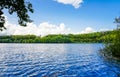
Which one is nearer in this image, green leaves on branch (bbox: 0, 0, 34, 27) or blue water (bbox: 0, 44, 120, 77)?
green leaves on branch (bbox: 0, 0, 34, 27)

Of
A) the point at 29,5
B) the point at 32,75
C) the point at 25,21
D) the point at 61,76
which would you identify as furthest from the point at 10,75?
the point at 29,5

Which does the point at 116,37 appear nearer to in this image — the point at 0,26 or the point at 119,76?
the point at 119,76

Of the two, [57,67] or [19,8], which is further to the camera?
[57,67]

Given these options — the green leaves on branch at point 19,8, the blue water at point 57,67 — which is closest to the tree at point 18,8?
the green leaves on branch at point 19,8

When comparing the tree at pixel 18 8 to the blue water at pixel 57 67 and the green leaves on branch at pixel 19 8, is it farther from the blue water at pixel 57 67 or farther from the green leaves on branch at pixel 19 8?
the blue water at pixel 57 67

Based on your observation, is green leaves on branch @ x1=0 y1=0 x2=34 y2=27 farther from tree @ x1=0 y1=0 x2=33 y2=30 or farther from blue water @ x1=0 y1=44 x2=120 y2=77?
blue water @ x1=0 y1=44 x2=120 y2=77

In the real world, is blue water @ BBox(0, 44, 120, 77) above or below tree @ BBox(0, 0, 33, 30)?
below

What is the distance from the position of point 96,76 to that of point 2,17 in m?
13.9

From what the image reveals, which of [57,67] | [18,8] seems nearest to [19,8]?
[18,8]

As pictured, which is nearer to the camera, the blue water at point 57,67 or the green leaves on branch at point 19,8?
Result: the green leaves on branch at point 19,8

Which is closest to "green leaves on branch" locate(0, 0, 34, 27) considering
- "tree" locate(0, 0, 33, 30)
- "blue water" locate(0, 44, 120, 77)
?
"tree" locate(0, 0, 33, 30)

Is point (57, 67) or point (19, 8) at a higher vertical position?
point (19, 8)

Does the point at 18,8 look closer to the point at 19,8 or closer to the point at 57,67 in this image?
the point at 19,8

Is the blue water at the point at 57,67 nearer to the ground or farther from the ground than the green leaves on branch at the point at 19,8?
nearer to the ground
